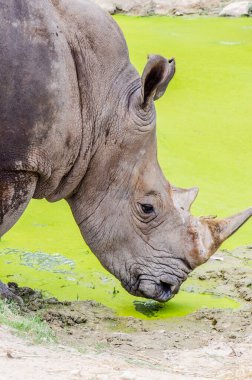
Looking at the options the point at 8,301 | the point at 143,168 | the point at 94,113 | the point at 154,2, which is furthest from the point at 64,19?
the point at 154,2

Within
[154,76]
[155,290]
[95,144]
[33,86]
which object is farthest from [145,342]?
[33,86]

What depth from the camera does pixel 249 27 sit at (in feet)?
49.8

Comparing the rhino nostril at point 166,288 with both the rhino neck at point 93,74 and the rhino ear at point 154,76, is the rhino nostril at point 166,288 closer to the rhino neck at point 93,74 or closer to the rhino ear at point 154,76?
the rhino neck at point 93,74

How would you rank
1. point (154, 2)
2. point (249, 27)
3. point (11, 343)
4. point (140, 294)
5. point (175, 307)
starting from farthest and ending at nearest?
point (154, 2)
point (249, 27)
point (175, 307)
point (140, 294)
point (11, 343)

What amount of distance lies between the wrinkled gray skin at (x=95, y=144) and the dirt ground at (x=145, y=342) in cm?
27

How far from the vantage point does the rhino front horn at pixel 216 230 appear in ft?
20.5

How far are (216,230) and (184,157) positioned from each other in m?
3.68

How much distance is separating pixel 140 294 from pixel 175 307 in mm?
546

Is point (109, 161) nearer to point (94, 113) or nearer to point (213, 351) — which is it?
point (94, 113)

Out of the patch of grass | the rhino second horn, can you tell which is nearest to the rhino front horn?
the rhino second horn

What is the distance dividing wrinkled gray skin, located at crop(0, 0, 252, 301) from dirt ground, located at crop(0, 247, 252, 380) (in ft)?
0.88

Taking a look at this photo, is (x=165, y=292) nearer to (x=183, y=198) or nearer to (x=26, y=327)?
(x=183, y=198)

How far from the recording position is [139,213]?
6141 mm

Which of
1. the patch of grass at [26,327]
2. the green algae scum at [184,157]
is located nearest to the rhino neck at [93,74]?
the patch of grass at [26,327]
